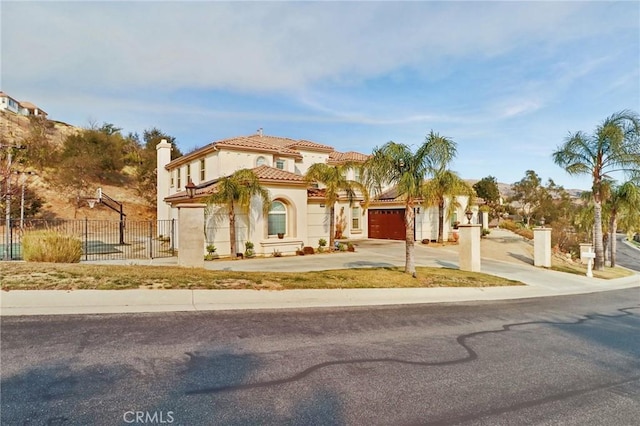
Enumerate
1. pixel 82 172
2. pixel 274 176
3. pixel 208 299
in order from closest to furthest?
1. pixel 208 299
2. pixel 274 176
3. pixel 82 172

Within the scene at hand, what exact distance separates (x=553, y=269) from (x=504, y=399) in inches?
723

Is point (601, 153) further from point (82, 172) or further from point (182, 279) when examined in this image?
point (82, 172)

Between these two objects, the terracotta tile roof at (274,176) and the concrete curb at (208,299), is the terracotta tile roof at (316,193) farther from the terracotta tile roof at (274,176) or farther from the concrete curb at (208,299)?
the concrete curb at (208,299)

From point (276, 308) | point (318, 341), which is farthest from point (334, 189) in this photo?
point (318, 341)

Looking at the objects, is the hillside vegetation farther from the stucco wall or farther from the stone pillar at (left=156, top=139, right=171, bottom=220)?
the stucco wall

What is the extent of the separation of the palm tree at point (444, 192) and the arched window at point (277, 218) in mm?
9559

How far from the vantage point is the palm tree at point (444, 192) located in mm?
24969

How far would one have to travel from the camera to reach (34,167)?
39125 millimetres

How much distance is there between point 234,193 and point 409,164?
9.25 m

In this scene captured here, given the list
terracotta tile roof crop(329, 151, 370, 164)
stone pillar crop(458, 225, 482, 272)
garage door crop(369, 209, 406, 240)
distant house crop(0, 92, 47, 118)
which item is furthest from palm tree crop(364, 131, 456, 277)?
distant house crop(0, 92, 47, 118)

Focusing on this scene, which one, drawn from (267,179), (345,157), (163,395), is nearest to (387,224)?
(345,157)

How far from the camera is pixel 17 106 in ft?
278

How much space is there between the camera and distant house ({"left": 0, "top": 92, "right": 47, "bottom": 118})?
73.8 m

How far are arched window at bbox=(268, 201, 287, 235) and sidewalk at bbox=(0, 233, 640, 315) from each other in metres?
2.52
